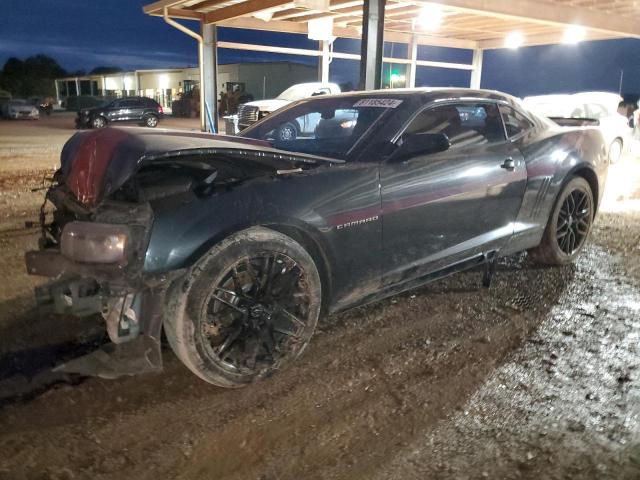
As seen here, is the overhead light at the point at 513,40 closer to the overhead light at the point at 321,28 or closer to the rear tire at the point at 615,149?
the rear tire at the point at 615,149

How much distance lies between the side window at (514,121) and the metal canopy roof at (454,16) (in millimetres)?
7353

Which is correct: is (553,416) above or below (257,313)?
below

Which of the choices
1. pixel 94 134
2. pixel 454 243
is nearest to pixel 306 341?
pixel 454 243

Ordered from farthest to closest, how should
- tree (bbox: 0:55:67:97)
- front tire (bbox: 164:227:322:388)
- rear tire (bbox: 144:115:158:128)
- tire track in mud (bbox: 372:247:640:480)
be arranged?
tree (bbox: 0:55:67:97), rear tire (bbox: 144:115:158:128), front tire (bbox: 164:227:322:388), tire track in mud (bbox: 372:247:640:480)

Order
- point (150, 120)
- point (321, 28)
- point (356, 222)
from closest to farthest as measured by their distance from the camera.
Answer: point (356, 222) → point (321, 28) → point (150, 120)

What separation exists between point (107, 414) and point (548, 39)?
18.6 metres

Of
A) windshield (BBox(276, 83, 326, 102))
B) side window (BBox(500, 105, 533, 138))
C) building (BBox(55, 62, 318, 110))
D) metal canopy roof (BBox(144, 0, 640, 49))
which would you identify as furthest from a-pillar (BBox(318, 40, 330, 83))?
building (BBox(55, 62, 318, 110))

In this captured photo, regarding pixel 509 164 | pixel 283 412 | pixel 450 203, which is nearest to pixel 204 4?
pixel 509 164

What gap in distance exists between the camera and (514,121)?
4176mm

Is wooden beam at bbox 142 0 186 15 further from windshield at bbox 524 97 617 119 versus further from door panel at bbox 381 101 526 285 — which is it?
door panel at bbox 381 101 526 285

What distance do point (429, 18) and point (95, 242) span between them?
46.0ft

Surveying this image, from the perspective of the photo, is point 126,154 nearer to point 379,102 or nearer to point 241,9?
point 379,102

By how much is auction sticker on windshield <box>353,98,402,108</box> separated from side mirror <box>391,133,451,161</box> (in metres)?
0.40

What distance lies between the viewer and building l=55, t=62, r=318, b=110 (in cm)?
4641
